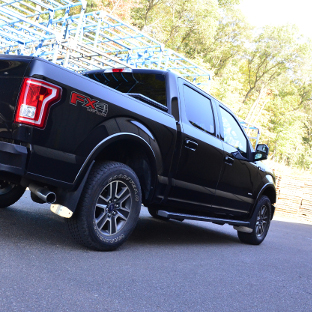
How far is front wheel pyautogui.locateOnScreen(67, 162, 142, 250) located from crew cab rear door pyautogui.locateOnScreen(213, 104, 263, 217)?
5.60ft

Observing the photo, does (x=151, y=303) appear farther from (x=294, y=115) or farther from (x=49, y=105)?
(x=294, y=115)

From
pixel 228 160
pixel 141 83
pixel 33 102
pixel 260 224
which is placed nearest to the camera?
pixel 33 102

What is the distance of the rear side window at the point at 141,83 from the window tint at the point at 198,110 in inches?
12.6

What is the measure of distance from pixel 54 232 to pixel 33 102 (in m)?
1.77

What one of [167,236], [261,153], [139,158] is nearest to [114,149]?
[139,158]

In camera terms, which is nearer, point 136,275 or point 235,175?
point 136,275

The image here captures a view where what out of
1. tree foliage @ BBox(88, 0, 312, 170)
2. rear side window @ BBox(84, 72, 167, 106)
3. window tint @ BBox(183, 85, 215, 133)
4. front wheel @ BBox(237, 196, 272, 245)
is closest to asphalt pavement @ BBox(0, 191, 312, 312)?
front wheel @ BBox(237, 196, 272, 245)

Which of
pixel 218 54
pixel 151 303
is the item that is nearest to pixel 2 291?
pixel 151 303

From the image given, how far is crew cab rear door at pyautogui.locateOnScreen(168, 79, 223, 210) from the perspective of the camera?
15.6 feet

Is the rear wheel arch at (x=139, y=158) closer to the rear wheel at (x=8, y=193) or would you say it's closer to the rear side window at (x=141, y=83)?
the rear side window at (x=141, y=83)

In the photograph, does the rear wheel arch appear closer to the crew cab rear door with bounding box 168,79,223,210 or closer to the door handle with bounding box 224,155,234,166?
the crew cab rear door with bounding box 168,79,223,210

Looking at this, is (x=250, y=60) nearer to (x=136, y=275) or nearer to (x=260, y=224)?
(x=260, y=224)

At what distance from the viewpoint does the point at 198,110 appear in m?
5.24

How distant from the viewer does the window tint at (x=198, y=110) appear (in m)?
5.04
